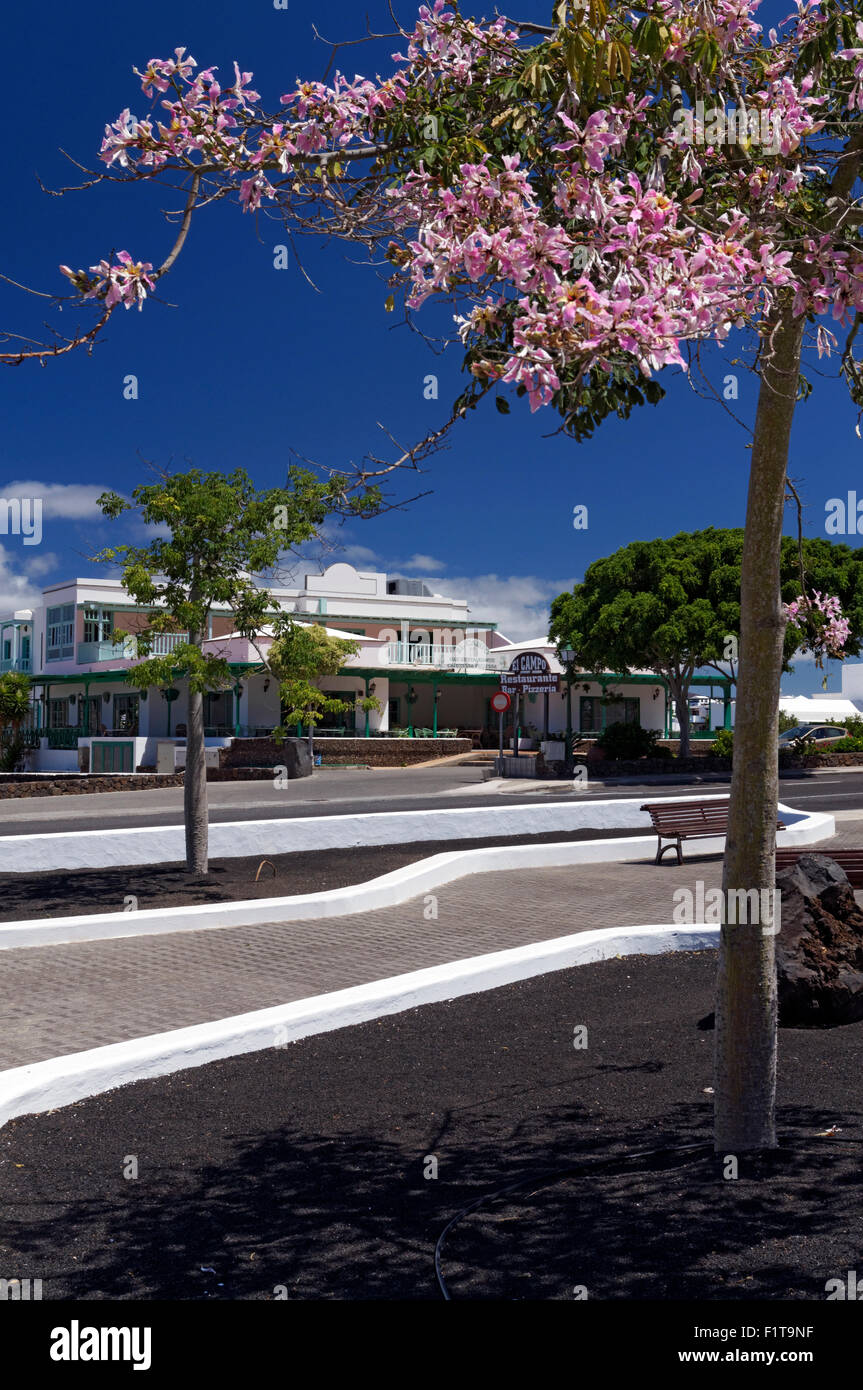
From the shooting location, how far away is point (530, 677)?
33.0 m

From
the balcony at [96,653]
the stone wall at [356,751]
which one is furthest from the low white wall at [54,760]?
the stone wall at [356,751]

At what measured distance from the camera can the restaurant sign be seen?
3266 cm

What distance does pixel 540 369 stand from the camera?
10.6 ft

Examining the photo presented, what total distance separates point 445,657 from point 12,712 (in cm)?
1833

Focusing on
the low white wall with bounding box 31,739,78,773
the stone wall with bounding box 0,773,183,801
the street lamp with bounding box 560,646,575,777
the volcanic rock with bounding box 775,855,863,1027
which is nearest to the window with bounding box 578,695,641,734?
the street lamp with bounding box 560,646,575,777

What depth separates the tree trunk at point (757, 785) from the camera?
4.31m

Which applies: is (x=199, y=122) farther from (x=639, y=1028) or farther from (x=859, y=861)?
(x=859, y=861)

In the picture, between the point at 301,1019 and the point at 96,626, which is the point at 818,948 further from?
the point at 96,626

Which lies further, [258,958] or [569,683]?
[569,683]

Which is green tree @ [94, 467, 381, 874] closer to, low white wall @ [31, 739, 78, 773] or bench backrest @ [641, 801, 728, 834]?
bench backrest @ [641, 801, 728, 834]

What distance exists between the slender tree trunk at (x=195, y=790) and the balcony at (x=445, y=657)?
3455cm

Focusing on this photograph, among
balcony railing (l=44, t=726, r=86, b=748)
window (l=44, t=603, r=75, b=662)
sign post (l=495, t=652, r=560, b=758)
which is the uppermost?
window (l=44, t=603, r=75, b=662)

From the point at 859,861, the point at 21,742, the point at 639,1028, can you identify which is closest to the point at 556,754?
the point at 21,742

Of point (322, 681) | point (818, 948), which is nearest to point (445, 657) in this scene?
point (322, 681)
